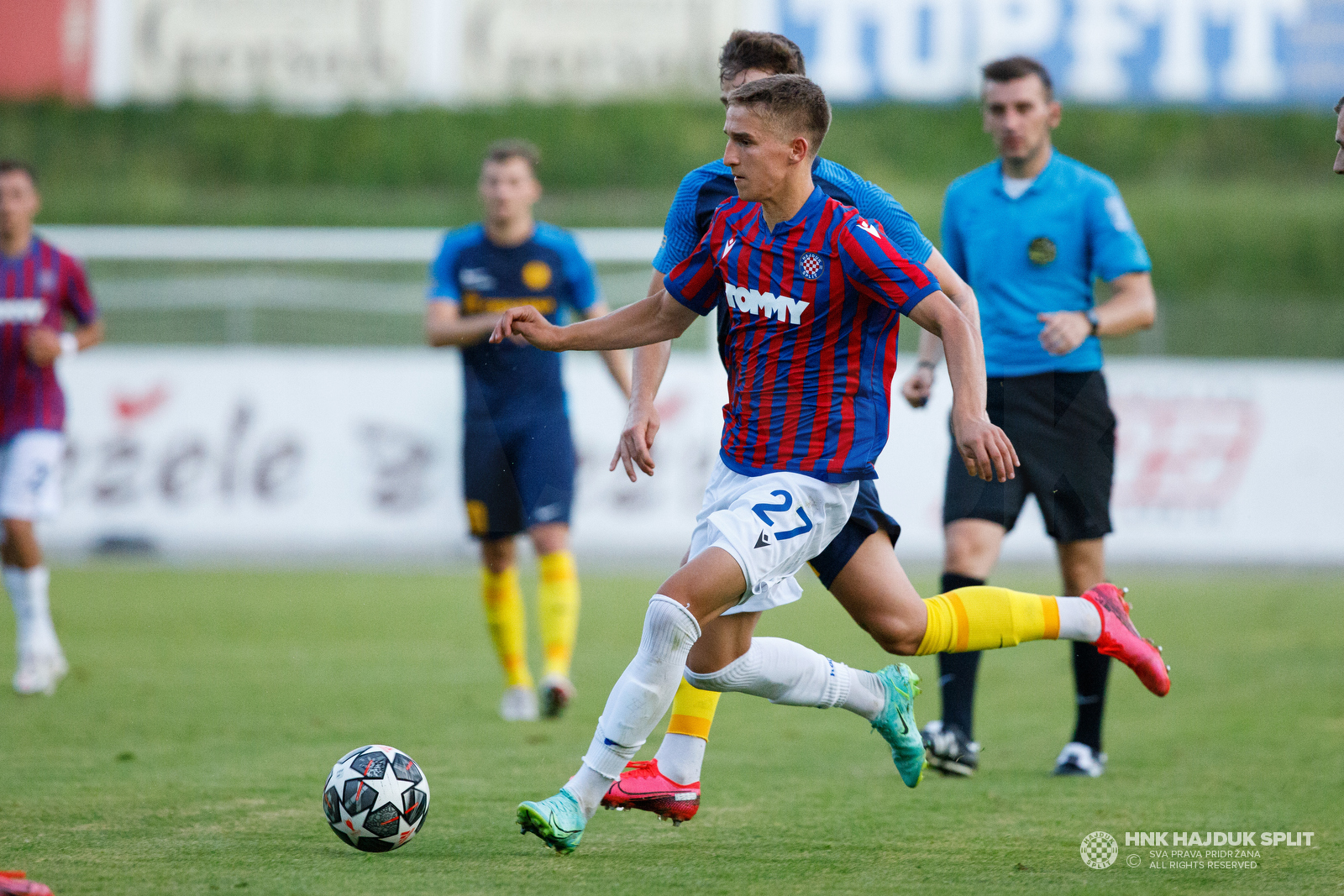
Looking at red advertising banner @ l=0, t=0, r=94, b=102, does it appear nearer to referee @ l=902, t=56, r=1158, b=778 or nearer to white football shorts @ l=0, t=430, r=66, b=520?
white football shorts @ l=0, t=430, r=66, b=520

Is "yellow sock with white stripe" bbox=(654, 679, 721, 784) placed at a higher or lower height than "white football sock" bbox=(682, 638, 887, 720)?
lower

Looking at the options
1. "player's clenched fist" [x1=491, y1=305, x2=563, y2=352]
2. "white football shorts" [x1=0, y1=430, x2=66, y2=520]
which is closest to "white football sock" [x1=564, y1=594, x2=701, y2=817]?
"player's clenched fist" [x1=491, y1=305, x2=563, y2=352]

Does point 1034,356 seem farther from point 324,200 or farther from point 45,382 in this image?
point 324,200

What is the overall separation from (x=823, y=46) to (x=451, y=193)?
605cm

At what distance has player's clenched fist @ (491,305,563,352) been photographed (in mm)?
3986

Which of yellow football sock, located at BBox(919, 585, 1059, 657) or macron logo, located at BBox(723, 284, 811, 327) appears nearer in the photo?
macron logo, located at BBox(723, 284, 811, 327)

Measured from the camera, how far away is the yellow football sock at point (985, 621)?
13.8 ft

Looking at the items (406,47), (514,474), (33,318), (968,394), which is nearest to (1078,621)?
(968,394)

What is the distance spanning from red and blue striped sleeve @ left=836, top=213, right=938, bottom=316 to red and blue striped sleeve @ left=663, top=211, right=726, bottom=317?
35 cm

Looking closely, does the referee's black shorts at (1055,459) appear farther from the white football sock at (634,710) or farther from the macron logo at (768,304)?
the white football sock at (634,710)

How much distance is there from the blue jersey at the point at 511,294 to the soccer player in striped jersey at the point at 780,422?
265cm

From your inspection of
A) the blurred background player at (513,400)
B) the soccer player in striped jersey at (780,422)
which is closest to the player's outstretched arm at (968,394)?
the soccer player in striped jersey at (780,422)

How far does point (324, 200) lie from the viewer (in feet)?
76.3

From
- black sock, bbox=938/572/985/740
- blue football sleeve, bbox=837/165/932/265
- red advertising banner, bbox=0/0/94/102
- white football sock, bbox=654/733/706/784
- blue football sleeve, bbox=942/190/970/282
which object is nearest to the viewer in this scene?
blue football sleeve, bbox=837/165/932/265
